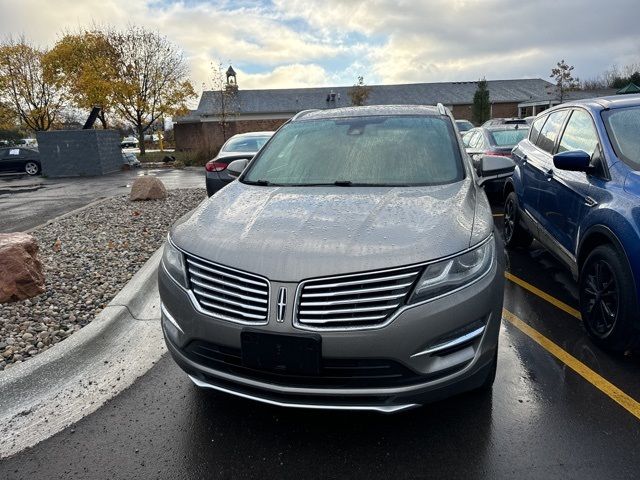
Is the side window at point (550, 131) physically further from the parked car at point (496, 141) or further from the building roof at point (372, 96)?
the building roof at point (372, 96)

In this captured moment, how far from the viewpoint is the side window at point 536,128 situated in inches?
220

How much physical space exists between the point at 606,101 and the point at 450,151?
69.2 inches

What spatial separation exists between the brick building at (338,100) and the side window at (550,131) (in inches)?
1559

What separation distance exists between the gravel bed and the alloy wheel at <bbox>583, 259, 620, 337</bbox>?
4122 millimetres

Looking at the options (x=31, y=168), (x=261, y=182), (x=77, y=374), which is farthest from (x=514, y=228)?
(x=31, y=168)

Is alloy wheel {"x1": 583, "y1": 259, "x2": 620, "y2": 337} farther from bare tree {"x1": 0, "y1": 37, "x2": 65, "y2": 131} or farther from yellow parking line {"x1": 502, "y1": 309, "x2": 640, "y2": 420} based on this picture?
bare tree {"x1": 0, "y1": 37, "x2": 65, "y2": 131}

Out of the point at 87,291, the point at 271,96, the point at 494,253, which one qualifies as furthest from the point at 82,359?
the point at 271,96

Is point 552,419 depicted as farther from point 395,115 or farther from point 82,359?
point 82,359

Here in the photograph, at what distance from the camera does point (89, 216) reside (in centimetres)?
870

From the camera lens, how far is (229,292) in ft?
7.57

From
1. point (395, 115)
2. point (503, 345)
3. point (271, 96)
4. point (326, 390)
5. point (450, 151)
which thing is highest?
point (271, 96)

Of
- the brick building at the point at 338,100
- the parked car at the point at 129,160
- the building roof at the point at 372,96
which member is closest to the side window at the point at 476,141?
the parked car at the point at 129,160

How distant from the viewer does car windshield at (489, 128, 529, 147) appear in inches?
357

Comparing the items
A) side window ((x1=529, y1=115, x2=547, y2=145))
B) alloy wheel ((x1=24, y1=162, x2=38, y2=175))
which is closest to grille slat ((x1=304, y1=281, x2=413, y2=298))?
side window ((x1=529, y1=115, x2=547, y2=145))
